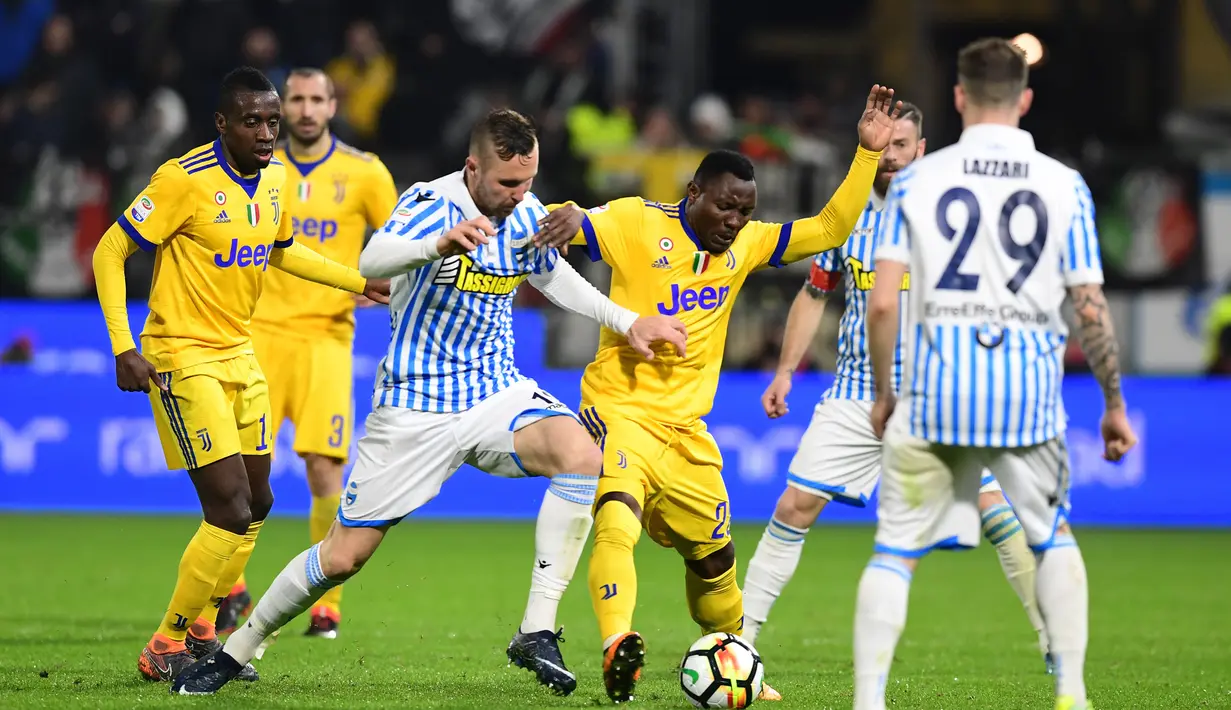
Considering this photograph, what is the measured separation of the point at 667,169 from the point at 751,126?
1.54 meters

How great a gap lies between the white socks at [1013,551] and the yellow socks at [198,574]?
3.06 m

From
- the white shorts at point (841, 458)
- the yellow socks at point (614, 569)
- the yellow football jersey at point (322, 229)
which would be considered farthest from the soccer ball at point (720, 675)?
the yellow football jersey at point (322, 229)

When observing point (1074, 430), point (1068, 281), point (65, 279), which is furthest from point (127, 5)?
point (1068, 281)

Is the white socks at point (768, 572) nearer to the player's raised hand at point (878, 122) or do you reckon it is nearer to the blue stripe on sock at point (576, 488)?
the blue stripe on sock at point (576, 488)

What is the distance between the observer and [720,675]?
6082mm

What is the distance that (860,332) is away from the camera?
7555 millimetres

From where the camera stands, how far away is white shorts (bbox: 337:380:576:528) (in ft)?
20.6

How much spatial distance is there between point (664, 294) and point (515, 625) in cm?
272

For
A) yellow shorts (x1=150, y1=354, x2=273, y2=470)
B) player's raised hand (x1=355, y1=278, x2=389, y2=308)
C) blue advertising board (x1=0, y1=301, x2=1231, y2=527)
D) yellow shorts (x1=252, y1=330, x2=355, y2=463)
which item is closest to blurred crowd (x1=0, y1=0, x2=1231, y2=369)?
blue advertising board (x1=0, y1=301, x2=1231, y2=527)

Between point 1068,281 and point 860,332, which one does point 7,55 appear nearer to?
point 860,332

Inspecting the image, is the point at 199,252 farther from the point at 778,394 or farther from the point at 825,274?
the point at 825,274

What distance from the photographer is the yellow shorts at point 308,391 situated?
866 centimetres

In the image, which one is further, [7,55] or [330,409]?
[7,55]

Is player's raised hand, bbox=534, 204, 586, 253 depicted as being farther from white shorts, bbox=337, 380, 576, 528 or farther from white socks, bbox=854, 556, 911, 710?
white socks, bbox=854, 556, 911, 710
